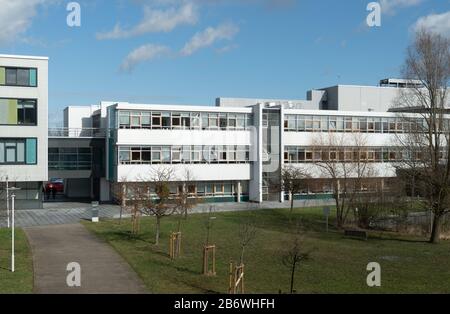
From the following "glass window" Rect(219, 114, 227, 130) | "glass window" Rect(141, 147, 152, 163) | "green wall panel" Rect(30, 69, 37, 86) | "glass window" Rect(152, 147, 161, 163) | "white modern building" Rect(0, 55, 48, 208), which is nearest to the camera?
"white modern building" Rect(0, 55, 48, 208)

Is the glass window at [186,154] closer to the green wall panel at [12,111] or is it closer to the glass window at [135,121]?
the glass window at [135,121]

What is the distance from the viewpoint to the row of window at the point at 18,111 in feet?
134

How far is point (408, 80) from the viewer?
1193 inches

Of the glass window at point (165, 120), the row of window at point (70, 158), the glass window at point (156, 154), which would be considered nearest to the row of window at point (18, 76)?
the row of window at point (70, 158)

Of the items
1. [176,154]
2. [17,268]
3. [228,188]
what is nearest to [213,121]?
[176,154]

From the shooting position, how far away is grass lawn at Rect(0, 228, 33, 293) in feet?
52.2

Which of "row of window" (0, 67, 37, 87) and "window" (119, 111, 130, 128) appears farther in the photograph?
"window" (119, 111, 130, 128)

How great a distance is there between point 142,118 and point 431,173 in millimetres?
23980

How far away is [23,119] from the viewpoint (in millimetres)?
41562

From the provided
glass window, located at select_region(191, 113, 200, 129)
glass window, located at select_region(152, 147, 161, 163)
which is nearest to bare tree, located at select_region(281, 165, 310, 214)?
glass window, located at select_region(191, 113, 200, 129)

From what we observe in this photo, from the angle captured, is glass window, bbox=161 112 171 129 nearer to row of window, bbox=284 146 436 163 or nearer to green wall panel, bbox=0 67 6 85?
row of window, bbox=284 146 436 163

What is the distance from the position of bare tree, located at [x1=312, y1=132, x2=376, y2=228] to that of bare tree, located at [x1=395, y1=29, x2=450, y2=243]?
445 centimetres

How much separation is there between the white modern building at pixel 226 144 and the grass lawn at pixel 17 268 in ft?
58.3
